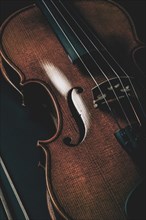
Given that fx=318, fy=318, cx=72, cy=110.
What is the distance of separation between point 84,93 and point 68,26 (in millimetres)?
301

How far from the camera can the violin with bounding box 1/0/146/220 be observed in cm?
73

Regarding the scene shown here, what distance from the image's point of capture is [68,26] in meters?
1.09

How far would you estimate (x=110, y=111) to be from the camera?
0.85 meters

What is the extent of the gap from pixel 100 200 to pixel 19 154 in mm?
424

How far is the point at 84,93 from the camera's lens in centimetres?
91

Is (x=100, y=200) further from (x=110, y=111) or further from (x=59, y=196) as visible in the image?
(x=110, y=111)

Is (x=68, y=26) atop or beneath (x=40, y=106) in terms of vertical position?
atop

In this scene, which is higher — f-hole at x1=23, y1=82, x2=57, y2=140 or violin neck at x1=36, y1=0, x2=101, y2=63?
violin neck at x1=36, y1=0, x2=101, y2=63

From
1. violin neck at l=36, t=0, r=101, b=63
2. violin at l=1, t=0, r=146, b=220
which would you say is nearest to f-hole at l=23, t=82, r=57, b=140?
violin at l=1, t=0, r=146, b=220

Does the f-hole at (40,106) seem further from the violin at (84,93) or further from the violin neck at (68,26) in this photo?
the violin neck at (68,26)

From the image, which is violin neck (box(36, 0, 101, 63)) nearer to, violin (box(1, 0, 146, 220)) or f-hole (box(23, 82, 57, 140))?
violin (box(1, 0, 146, 220))

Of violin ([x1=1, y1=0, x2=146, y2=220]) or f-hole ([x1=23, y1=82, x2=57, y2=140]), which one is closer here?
violin ([x1=1, y1=0, x2=146, y2=220])

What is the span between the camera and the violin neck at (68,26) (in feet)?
3.33

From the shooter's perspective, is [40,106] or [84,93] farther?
[40,106]
